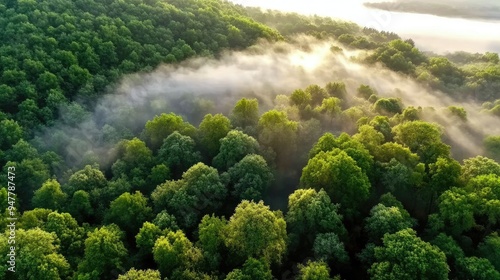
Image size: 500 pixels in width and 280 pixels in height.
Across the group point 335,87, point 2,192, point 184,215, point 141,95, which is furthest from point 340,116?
point 2,192

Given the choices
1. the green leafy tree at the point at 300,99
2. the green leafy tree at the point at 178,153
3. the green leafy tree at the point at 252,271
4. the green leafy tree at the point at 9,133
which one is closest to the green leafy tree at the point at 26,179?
the green leafy tree at the point at 9,133

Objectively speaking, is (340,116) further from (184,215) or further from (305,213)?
(184,215)

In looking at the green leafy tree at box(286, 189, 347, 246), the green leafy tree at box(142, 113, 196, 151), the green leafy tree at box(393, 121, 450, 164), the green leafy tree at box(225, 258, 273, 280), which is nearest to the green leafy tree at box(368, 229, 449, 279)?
the green leafy tree at box(286, 189, 347, 246)

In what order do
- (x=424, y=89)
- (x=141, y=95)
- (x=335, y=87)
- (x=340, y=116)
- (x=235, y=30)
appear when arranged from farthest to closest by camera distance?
(x=235, y=30), (x=424, y=89), (x=141, y=95), (x=335, y=87), (x=340, y=116)

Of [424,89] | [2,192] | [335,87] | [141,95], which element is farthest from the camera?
[424,89]

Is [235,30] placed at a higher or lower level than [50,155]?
higher

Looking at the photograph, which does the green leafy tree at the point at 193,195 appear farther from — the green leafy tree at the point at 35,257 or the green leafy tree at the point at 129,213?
the green leafy tree at the point at 35,257
